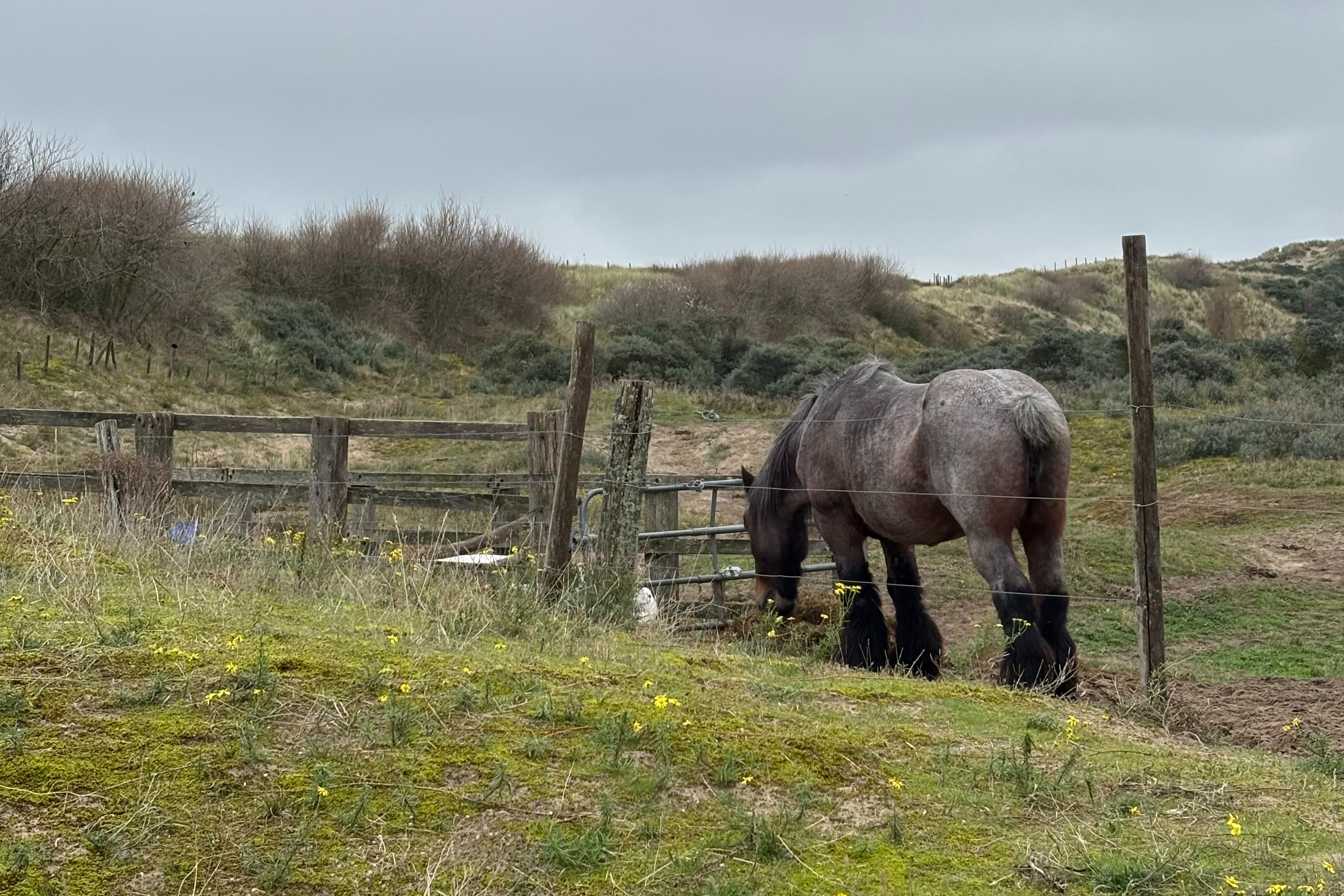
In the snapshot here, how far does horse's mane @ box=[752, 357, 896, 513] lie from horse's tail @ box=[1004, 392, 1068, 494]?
1.82 m

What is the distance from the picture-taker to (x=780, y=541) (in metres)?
9.48

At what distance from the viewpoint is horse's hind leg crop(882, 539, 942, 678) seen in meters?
8.13

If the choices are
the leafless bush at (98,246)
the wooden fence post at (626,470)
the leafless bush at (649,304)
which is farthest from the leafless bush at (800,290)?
the wooden fence post at (626,470)

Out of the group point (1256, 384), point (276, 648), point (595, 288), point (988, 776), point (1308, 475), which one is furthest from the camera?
point (595, 288)

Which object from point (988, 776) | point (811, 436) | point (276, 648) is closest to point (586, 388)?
point (811, 436)

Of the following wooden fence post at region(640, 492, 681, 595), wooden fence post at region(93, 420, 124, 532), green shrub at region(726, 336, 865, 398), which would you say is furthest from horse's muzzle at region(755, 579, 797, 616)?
green shrub at region(726, 336, 865, 398)

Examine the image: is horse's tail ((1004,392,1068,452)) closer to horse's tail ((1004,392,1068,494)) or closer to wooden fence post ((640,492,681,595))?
horse's tail ((1004,392,1068,494))

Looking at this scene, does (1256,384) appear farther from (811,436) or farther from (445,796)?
(445,796)

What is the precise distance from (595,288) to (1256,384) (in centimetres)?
2766

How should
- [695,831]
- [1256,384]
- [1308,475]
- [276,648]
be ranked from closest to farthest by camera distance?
1. [695,831]
2. [276,648]
3. [1308,475]
4. [1256,384]

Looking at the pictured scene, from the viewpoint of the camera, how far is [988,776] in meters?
4.21

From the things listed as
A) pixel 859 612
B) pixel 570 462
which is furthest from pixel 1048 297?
pixel 570 462

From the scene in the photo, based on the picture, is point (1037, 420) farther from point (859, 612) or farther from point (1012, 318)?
point (1012, 318)

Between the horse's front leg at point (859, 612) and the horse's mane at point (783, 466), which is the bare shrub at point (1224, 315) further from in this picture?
the horse's front leg at point (859, 612)
